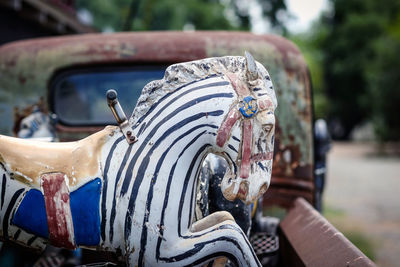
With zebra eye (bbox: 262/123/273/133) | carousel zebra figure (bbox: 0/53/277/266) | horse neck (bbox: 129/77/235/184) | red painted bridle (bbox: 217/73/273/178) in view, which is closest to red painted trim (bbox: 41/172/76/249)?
carousel zebra figure (bbox: 0/53/277/266)

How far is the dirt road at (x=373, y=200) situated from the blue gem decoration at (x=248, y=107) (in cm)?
283

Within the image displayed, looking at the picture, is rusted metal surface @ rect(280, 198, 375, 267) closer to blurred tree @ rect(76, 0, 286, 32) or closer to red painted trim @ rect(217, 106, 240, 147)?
red painted trim @ rect(217, 106, 240, 147)

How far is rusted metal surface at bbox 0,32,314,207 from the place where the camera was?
2.26 metres

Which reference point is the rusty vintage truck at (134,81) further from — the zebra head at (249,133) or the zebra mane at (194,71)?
the zebra mane at (194,71)

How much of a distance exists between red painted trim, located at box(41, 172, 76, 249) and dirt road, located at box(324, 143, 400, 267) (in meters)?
3.06

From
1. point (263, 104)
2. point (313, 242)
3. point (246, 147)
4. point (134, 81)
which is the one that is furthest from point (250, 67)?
point (134, 81)

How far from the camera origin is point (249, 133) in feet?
4.10

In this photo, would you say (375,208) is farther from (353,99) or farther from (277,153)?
(353,99)

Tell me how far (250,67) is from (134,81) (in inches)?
52.0

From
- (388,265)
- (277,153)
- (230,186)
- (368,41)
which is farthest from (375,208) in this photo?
(368,41)

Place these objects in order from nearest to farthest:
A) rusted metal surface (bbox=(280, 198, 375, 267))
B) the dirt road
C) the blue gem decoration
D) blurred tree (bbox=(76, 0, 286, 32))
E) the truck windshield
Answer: the blue gem decoration → rusted metal surface (bbox=(280, 198, 375, 267)) → the truck windshield → the dirt road → blurred tree (bbox=(76, 0, 286, 32))

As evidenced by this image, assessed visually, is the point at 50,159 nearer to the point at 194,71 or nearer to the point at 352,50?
the point at 194,71

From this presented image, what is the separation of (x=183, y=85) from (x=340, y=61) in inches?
985

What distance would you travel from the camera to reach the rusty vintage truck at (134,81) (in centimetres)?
226
